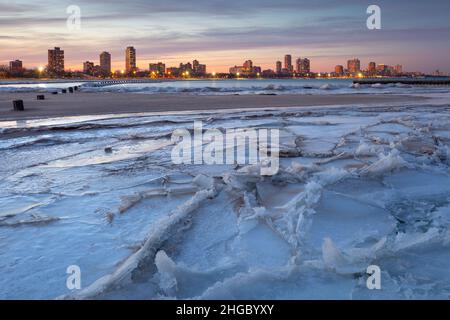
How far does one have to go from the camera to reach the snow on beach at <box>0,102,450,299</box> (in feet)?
8.33

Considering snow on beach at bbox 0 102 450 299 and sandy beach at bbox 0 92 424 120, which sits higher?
sandy beach at bbox 0 92 424 120

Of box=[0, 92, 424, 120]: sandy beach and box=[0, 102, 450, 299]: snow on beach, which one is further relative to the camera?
box=[0, 92, 424, 120]: sandy beach

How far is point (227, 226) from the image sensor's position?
3.49 metres

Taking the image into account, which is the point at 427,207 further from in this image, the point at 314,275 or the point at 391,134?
the point at 391,134

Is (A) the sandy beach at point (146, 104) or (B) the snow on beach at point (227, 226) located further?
(A) the sandy beach at point (146, 104)

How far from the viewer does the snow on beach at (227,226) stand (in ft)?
8.33

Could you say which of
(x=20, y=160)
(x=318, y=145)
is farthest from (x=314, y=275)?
(x=20, y=160)

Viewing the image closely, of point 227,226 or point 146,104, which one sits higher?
point 146,104

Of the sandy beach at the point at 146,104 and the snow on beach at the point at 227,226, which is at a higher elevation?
the sandy beach at the point at 146,104

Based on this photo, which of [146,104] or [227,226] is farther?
[146,104]

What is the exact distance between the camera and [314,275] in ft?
8.60

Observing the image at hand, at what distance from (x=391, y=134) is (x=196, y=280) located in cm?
693
